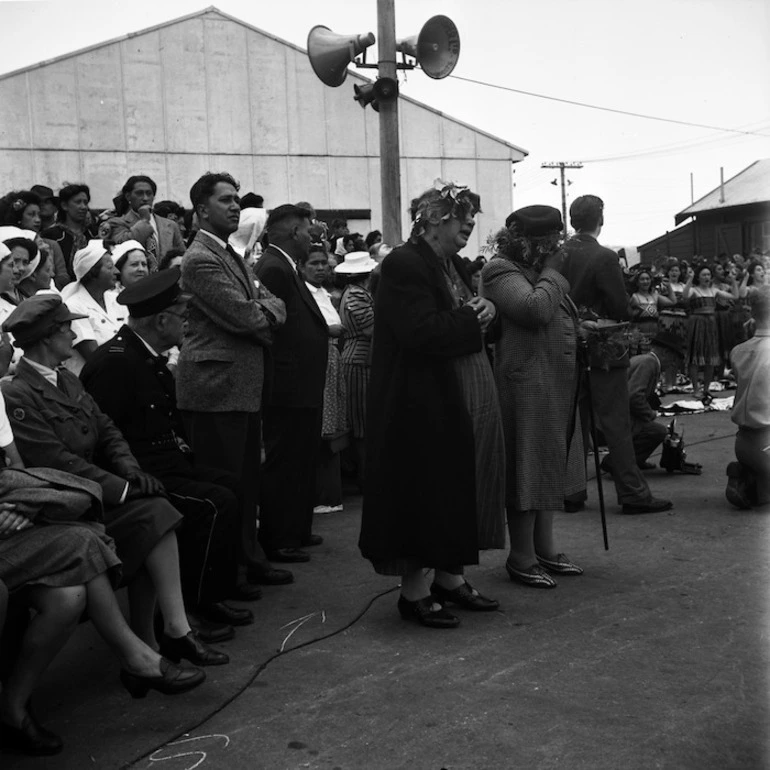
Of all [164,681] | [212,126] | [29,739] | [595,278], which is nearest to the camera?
[29,739]

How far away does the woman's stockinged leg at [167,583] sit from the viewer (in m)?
4.29

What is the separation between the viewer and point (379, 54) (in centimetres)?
1091

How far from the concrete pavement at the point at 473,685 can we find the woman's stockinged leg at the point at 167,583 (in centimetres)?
26

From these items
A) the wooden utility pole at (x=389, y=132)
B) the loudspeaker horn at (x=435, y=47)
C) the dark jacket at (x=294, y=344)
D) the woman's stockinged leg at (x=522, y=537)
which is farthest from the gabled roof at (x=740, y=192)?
the woman's stockinged leg at (x=522, y=537)

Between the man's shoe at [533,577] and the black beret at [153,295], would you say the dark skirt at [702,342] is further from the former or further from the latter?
the black beret at [153,295]

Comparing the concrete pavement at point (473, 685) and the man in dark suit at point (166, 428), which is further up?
the man in dark suit at point (166, 428)

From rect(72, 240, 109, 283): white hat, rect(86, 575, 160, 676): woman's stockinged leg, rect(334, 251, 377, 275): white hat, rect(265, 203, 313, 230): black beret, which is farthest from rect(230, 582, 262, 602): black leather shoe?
rect(334, 251, 377, 275): white hat

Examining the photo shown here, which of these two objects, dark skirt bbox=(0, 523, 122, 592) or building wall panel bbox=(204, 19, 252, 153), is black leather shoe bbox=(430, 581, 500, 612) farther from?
building wall panel bbox=(204, 19, 252, 153)

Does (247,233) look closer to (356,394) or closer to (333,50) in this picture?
(356,394)

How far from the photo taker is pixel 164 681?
4.04 metres

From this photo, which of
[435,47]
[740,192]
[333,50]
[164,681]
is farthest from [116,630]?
[740,192]

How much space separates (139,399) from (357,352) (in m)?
3.50

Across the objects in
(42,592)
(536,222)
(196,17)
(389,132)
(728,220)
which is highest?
(196,17)

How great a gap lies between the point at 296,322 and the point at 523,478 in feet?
5.50
